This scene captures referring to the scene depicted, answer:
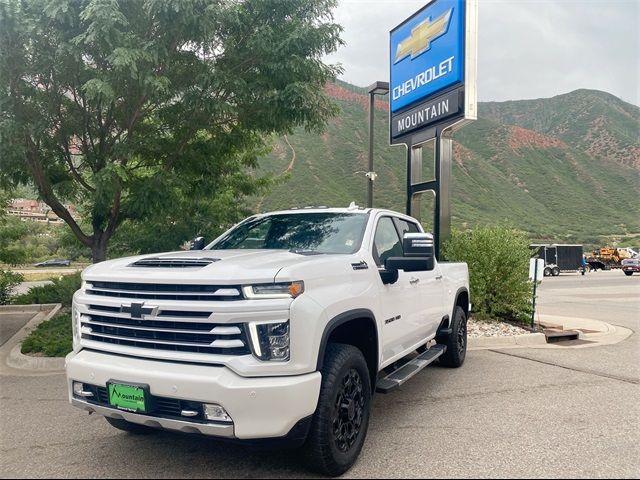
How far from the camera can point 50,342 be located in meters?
7.52

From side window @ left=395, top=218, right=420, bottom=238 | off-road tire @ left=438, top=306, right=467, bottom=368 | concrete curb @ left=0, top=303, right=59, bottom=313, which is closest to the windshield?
side window @ left=395, top=218, right=420, bottom=238

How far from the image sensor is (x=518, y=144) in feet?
342

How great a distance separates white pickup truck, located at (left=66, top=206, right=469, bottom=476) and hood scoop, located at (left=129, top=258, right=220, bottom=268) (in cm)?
1

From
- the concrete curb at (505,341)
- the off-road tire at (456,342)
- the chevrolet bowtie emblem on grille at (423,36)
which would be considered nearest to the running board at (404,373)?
the off-road tire at (456,342)

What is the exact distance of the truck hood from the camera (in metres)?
3.15

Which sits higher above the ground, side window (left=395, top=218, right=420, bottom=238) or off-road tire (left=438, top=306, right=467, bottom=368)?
side window (left=395, top=218, right=420, bottom=238)

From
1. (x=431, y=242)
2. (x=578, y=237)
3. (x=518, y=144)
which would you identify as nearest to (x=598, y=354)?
(x=431, y=242)

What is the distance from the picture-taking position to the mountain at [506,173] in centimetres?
6223

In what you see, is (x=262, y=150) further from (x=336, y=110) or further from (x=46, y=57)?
(x=46, y=57)

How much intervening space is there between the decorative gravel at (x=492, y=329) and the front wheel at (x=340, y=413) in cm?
546

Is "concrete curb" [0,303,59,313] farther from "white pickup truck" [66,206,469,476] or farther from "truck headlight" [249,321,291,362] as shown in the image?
"truck headlight" [249,321,291,362]

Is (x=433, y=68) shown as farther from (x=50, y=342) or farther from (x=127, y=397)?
(x=127, y=397)

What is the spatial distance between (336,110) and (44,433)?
260 inches

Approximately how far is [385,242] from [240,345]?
2.18 metres
